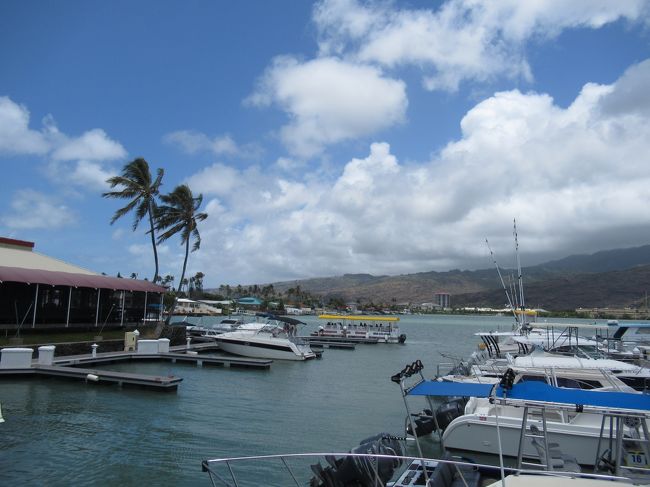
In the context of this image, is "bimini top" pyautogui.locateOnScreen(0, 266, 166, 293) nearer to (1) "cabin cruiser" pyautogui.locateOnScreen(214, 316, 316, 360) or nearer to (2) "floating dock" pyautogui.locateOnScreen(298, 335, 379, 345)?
(1) "cabin cruiser" pyautogui.locateOnScreen(214, 316, 316, 360)

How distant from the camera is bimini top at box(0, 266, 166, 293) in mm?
29522

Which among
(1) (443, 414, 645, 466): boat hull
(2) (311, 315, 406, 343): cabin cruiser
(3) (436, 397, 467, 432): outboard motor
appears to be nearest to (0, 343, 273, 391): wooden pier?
(3) (436, 397, 467, 432): outboard motor

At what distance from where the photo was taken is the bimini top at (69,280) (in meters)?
29.5

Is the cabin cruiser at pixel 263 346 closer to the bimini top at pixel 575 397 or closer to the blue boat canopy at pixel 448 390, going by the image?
the blue boat canopy at pixel 448 390

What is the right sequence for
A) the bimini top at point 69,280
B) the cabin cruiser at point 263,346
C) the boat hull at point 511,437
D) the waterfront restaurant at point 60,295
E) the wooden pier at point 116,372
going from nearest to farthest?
1. the boat hull at point 511,437
2. the wooden pier at point 116,372
3. the bimini top at point 69,280
4. the waterfront restaurant at point 60,295
5. the cabin cruiser at point 263,346

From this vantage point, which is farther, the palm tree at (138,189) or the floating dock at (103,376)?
the palm tree at (138,189)

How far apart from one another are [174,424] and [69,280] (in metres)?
20.5

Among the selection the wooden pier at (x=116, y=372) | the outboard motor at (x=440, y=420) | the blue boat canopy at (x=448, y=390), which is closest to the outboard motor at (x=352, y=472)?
the blue boat canopy at (x=448, y=390)

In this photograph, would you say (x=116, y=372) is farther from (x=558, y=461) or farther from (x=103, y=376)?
(x=558, y=461)

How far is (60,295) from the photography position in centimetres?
3612

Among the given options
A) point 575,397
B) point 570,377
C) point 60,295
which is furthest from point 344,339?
point 575,397

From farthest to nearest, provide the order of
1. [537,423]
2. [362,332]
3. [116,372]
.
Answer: [362,332] < [116,372] < [537,423]

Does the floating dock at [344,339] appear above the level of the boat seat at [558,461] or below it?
below

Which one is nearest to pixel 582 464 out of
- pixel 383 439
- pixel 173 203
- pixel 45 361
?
pixel 383 439
